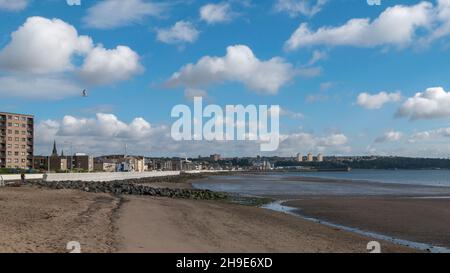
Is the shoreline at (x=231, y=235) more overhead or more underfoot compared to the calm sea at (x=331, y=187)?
more overhead

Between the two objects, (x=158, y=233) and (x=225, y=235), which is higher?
(x=158, y=233)

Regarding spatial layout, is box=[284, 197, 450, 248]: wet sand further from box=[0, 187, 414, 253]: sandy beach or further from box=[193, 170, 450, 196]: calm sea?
box=[193, 170, 450, 196]: calm sea

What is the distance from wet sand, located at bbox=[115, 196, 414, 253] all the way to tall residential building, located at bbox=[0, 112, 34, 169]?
12213 centimetres

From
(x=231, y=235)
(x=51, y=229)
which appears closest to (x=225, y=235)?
(x=231, y=235)

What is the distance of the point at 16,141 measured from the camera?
139 meters

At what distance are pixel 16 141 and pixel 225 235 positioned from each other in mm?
135295

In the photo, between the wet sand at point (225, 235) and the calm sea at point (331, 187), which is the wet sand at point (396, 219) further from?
the calm sea at point (331, 187)

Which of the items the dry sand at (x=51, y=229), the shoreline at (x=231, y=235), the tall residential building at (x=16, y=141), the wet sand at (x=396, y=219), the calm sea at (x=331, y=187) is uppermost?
the tall residential building at (x=16, y=141)

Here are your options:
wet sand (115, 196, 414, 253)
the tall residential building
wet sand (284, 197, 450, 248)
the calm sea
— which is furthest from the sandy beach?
the tall residential building

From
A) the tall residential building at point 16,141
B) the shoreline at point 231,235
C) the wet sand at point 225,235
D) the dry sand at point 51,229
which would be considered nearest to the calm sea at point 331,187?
the shoreline at point 231,235

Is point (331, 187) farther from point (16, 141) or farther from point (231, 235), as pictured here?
point (16, 141)

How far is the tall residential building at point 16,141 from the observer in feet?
439
